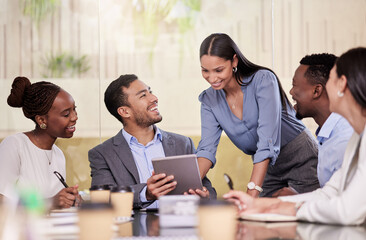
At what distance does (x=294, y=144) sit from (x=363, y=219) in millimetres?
1448

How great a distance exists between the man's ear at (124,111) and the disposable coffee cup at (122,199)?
1337 millimetres

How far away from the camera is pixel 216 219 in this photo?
1.14 meters

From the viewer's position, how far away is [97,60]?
14.7ft

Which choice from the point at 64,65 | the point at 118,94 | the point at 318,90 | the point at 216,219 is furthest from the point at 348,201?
the point at 64,65

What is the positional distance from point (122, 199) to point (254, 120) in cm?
122

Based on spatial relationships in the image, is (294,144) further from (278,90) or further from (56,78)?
(56,78)

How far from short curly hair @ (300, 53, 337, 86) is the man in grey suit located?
748 mm

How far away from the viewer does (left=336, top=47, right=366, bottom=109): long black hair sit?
1.67 m

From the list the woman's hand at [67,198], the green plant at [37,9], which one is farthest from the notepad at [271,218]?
the green plant at [37,9]

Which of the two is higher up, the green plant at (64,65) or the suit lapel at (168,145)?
the green plant at (64,65)

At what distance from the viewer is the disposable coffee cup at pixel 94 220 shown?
113cm

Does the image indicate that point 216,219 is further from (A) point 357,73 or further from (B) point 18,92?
(B) point 18,92

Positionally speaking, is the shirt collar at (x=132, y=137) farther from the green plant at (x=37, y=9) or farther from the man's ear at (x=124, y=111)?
the green plant at (x=37, y=9)

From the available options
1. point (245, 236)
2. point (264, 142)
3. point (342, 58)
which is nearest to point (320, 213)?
point (245, 236)
